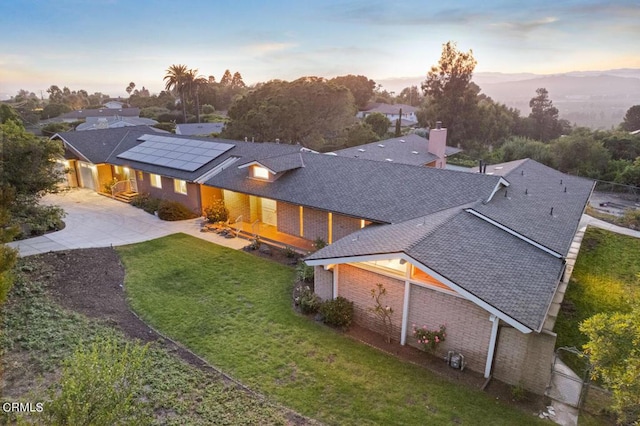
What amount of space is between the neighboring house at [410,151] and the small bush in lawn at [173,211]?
12521 millimetres

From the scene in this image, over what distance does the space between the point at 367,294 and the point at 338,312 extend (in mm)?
1159

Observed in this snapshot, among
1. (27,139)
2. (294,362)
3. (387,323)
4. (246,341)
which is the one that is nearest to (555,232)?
(387,323)

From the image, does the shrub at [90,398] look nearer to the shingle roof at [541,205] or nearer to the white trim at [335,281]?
the white trim at [335,281]

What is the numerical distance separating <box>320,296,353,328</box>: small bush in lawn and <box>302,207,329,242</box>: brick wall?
21.1ft

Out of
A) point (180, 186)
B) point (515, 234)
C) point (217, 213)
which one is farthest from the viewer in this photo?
point (180, 186)

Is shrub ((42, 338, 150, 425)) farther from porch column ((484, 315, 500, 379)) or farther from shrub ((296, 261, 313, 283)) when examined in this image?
shrub ((296, 261, 313, 283))

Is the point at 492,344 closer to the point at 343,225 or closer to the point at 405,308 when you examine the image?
the point at 405,308

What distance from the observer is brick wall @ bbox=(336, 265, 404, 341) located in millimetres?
11312

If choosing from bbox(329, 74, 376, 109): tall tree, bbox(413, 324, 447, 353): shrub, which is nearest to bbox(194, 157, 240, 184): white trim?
bbox(413, 324, 447, 353): shrub

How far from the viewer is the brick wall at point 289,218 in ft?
65.1

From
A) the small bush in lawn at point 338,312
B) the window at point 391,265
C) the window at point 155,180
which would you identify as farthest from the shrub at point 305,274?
the window at point 155,180

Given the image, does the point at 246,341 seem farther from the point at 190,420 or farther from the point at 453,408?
the point at 453,408

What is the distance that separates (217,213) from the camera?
2217 centimetres

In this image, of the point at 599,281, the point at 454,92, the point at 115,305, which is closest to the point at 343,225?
the point at 115,305
